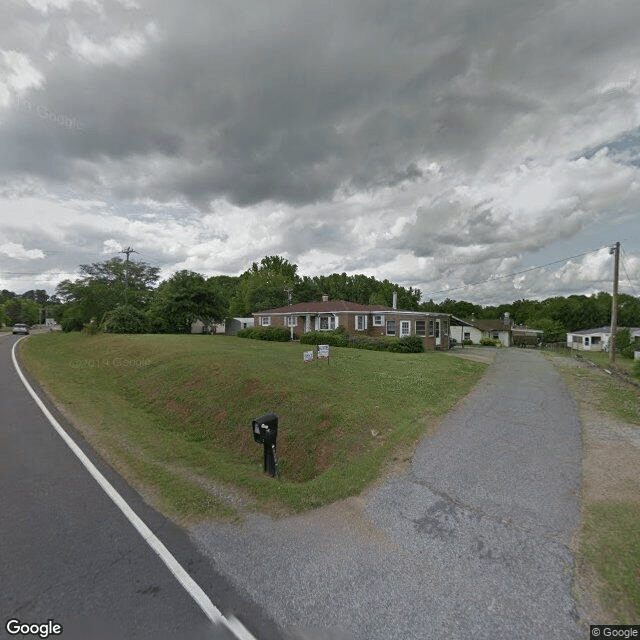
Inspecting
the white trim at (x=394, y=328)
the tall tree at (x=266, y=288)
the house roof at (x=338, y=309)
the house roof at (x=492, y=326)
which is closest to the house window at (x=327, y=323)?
the house roof at (x=338, y=309)

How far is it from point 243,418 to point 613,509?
770cm

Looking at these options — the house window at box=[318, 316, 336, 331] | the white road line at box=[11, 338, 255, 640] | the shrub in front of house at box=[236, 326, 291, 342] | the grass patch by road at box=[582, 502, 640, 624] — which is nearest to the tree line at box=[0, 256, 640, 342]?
the shrub in front of house at box=[236, 326, 291, 342]

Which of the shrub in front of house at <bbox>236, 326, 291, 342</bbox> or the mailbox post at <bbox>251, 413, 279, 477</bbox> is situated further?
the shrub in front of house at <bbox>236, 326, 291, 342</bbox>

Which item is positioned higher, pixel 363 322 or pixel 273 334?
pixel 363 322

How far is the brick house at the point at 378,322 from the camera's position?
1160 inches

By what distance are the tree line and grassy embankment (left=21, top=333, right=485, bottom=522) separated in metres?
21.5

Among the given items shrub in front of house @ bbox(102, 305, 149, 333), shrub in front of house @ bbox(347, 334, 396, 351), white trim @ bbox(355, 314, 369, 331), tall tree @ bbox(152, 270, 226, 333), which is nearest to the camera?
shrub in front of house @ bbox(347, 334, 396, 351)

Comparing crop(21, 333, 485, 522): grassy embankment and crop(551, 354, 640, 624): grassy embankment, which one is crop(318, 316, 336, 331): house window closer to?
crop(21, 333, 485, 522): grassy embankment

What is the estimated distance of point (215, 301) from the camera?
3969cm

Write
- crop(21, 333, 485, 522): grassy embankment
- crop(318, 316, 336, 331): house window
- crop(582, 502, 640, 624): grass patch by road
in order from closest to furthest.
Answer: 1. crop(582, 502, 640, 624): grass patch by road
2. crop(21, 333, 485, 522): grassy embankment
3. crop(318, 316, 336, 331): house window

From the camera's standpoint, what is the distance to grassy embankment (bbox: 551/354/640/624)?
10.3ft

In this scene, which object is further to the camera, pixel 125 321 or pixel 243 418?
pixel 125 321

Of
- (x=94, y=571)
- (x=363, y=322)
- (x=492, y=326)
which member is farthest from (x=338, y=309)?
(x=492, y=326)

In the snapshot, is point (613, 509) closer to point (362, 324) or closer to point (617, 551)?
point (617, 551)
